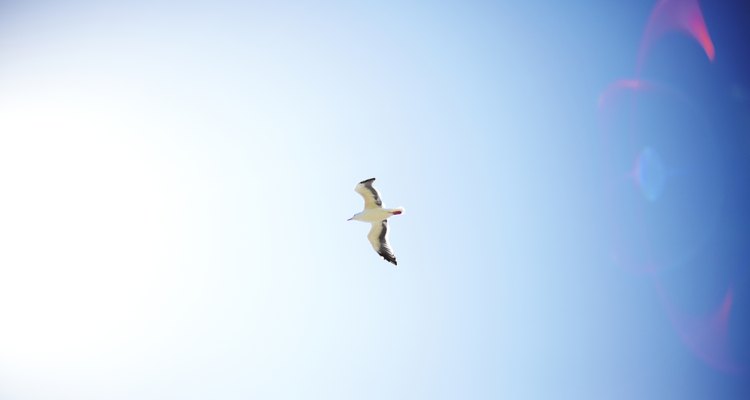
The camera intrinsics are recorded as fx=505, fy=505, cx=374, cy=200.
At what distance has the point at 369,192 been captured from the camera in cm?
1766

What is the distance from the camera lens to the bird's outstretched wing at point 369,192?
57.7 feet

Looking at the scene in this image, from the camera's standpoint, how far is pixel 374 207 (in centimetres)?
1791

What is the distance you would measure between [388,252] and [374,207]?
6.08 feet

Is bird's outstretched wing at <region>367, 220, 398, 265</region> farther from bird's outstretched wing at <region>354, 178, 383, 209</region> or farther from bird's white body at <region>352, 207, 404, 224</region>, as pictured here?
bird's outstretched wing at <region>354, 178, 383, 209</region>

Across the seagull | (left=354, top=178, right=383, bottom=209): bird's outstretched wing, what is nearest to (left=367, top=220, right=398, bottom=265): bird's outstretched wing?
the seagull

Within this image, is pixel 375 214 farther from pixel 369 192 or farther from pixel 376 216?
pixel 369 192

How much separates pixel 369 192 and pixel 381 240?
2103 mm

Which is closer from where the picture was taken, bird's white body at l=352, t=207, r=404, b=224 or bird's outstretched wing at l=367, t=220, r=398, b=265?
bird's white body at l=352, t=207, r=404, b=224

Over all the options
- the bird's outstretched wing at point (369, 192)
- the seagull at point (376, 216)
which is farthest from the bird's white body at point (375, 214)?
the bird's outstretched wing at point (369, 192)

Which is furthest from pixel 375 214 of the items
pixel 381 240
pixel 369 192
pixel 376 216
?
pixel 381 240

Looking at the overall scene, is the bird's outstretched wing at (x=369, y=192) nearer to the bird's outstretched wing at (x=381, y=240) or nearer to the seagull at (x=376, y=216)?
the seagull at (x=376, y=216)

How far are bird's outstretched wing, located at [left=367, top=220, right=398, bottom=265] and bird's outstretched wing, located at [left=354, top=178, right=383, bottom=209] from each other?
98 centimetres

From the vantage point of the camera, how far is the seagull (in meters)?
17.6

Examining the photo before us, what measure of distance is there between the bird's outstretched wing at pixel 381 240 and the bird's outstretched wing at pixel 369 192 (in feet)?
3.21
